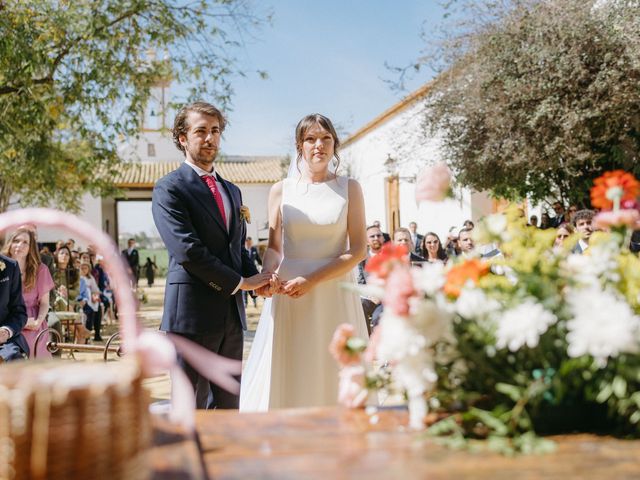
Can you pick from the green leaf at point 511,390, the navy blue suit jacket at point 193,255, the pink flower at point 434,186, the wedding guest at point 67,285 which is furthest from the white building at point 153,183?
the green leaf at point 511,390

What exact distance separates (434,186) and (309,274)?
6.11 feet

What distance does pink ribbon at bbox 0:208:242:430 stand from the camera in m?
1.17

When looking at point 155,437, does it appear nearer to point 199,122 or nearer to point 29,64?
point 199,122

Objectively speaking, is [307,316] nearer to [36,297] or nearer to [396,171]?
[36,297]

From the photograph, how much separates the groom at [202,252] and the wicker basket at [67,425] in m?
2.01

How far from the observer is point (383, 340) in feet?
4.49

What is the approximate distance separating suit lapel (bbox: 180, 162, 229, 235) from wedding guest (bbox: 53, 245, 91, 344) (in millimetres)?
6537

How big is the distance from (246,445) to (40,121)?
7.86 metres

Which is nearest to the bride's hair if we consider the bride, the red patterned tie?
the bride

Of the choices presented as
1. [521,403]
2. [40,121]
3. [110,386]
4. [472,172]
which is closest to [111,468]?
[110,386]

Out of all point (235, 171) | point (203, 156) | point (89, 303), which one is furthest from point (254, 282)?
point (235, 171)

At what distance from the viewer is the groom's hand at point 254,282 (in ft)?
10.4

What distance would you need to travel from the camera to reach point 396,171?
21031mm

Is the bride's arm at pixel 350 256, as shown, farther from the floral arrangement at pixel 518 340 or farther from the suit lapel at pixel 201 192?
the floral arrangement at pixel 518 340
